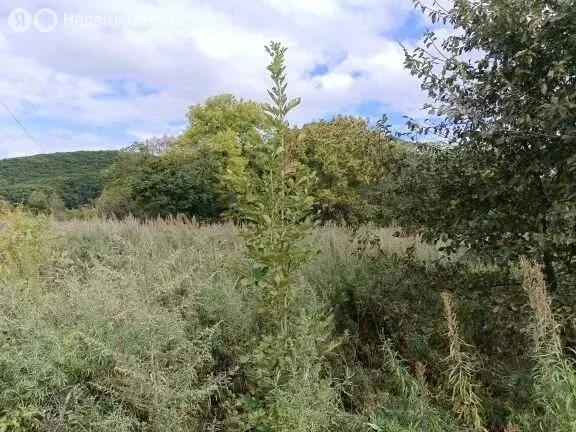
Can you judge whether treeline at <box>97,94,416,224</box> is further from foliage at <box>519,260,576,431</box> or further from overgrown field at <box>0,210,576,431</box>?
foliage at <box>519,260,576,431</box>

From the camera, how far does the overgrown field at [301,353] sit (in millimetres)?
2805

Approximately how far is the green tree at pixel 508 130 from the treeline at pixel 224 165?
0.56 meters

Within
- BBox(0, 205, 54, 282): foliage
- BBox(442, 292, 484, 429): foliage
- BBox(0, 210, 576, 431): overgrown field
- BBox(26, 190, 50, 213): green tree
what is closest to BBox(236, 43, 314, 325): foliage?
BBox(0, 210, 576, 431): overgrown field

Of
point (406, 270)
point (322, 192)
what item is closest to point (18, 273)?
point (406, 270)

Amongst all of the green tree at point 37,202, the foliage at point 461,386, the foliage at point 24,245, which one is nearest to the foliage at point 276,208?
the foliage at point 461,386

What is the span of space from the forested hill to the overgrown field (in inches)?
622

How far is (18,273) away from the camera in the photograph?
16.1 feet

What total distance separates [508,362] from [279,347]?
1.76 metres

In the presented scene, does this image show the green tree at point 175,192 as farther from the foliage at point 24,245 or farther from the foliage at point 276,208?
the foliage at point 276,208

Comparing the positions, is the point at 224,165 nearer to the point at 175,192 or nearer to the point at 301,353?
the point at 175,192

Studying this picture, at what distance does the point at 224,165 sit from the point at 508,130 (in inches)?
1005

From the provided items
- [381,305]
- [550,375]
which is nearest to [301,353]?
[550,375]

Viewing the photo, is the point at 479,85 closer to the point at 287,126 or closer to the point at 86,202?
the point at 287,126

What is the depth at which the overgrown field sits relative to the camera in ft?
9.20
